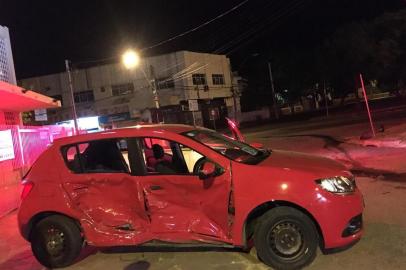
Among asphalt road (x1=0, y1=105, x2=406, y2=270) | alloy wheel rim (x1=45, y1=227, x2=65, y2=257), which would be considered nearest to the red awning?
asphalt road (x1=0, y1=105, x2=406, y2=270)

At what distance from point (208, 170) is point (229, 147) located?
871 millimetres

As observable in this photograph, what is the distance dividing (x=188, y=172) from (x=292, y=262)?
1.57 metres

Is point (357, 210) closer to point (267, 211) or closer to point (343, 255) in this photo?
point (343, 255)

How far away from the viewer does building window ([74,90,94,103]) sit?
Answer: 202 ft

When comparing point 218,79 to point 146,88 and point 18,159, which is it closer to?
point 146,88

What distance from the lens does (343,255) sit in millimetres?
5930

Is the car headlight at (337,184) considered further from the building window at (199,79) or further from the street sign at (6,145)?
the building window at (199,79)

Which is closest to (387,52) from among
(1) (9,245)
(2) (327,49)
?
(2) (327,49)

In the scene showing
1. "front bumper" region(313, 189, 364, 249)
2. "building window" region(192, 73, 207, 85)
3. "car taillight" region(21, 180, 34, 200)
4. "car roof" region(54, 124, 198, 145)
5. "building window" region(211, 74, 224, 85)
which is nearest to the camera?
"front bumper" region(313, 189, 364, 249)

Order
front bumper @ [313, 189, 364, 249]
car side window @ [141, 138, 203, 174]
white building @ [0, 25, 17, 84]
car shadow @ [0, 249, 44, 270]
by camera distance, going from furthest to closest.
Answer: white building @ [0, 25, 17, 84], car shadow @ [0, 249, 44, 270], car side window @ [141, 138, 203, 174], front bumper @ [313, 189, 364, 249]

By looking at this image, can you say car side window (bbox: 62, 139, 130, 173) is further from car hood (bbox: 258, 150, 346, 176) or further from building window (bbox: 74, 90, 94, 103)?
building window (bbox: 74, 90, 94, 103)

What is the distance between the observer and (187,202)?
6.05 m

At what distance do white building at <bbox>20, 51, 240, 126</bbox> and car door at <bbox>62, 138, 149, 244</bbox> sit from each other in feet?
158

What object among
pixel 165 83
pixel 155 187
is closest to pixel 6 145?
pixel 155 187
